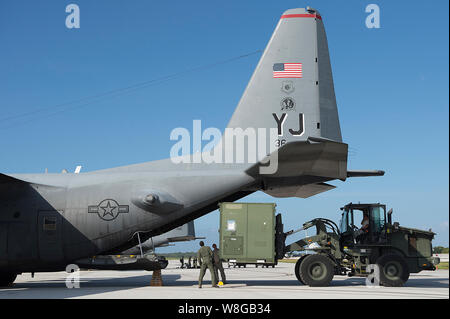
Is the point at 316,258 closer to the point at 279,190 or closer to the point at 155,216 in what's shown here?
the point at 279,190

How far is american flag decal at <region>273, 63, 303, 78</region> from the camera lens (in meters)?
15.8

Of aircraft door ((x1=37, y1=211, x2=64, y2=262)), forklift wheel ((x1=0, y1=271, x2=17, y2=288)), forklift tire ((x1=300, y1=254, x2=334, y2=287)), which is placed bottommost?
forklift wheel ((x1=0, y1=271, x2=17, y2=288))

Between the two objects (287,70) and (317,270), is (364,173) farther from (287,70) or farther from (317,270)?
(287,70)

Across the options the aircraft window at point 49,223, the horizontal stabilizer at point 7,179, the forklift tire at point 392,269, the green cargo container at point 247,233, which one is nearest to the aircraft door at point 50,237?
the aircraft window at point 49,223

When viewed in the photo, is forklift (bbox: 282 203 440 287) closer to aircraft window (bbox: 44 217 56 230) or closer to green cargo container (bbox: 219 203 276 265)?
green cargo container (bbox: 219 203 276 265)

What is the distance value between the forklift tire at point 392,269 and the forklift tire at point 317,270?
177cm

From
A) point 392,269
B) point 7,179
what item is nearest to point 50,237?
point 7,179

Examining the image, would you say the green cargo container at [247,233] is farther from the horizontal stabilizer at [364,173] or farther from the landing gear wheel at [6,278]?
the landing gear wheel at [6,278]

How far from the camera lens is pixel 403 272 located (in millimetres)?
15281

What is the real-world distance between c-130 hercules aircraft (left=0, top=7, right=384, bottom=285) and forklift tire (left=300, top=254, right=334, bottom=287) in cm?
263

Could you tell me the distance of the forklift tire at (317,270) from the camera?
49.9ft

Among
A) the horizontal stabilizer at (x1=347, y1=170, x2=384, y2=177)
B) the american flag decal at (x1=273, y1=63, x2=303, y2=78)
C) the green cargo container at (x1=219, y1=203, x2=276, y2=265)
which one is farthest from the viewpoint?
the horizontal stabilizer at (x1=347, y1=170, x2=384, y2=177)

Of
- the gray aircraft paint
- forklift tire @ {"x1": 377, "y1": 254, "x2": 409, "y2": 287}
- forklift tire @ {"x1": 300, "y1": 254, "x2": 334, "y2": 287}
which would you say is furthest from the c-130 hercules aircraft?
the gray aircraft paint

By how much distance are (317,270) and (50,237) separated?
9.02 metres
